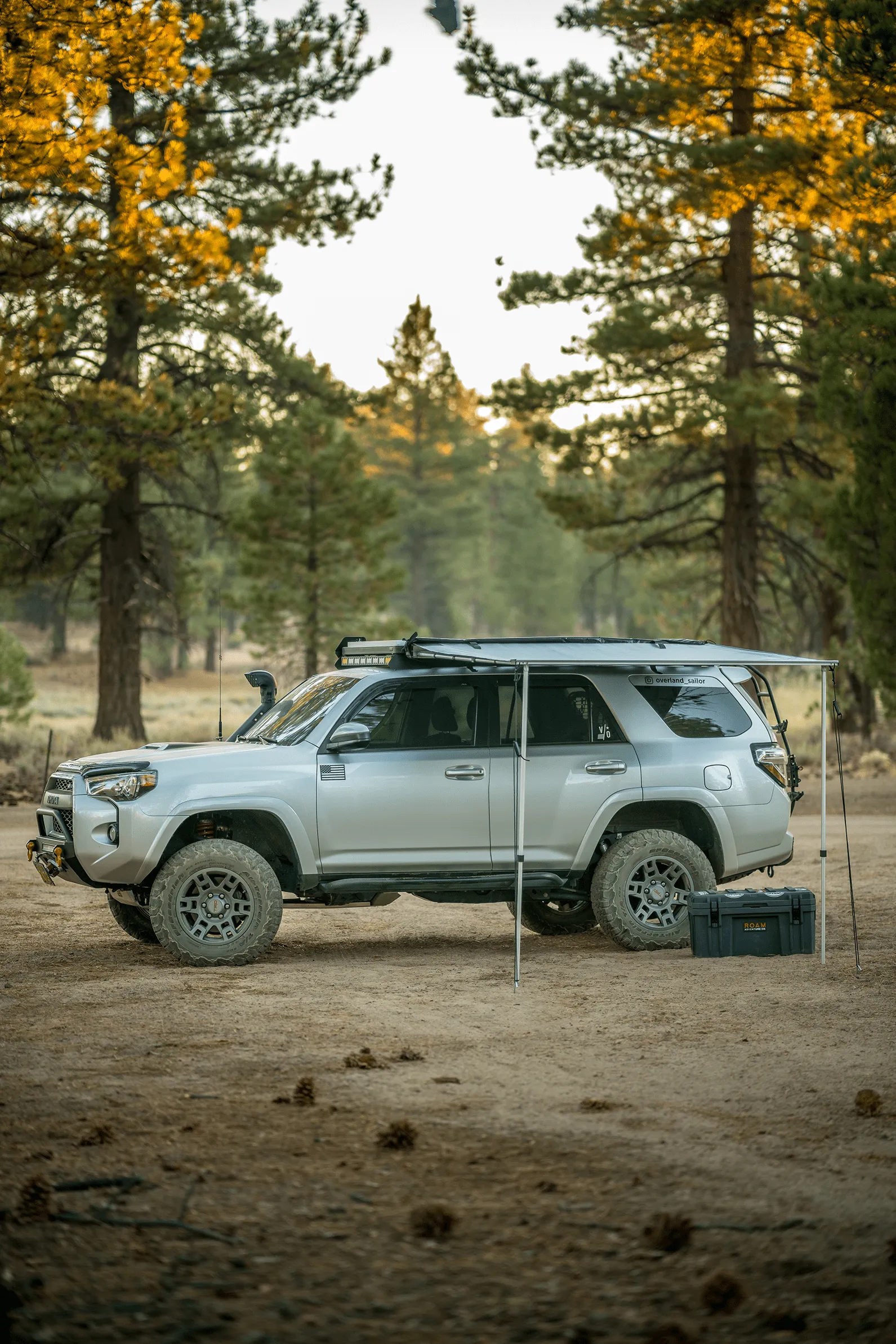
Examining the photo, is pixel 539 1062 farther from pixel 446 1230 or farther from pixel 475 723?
pixel 475 723

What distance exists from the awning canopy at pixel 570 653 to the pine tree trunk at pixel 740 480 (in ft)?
48.3

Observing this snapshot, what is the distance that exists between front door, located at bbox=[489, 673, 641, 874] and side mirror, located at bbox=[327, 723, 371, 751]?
928mm

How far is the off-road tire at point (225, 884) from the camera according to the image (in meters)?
10.0

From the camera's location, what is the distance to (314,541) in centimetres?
3409

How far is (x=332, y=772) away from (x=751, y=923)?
2.95 m

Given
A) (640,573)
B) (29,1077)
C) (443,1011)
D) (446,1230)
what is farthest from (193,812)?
(640,573)

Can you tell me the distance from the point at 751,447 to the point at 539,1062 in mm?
19495

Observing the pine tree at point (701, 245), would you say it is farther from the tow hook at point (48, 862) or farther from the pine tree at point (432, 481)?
the pine tree at point (432, 481)

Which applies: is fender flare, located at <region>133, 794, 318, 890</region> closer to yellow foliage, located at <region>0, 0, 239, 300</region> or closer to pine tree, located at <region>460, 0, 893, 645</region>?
yellow foliage, located at <region>0, 0, 239, 300</region>

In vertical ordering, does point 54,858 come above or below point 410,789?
below

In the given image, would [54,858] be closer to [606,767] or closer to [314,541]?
[606,767]

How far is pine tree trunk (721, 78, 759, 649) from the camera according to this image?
24750 millimetres

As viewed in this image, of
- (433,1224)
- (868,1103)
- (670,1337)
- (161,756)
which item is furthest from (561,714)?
(670,1337)

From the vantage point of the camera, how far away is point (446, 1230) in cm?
482
